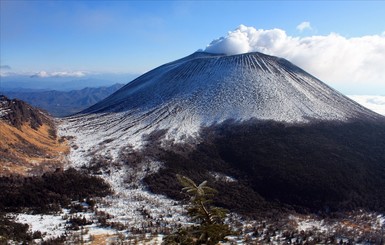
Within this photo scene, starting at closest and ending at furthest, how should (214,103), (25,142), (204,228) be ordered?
(204,228), (25,142), (214,103)

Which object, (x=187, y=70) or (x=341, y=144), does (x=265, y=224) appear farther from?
(x=187, y=70)

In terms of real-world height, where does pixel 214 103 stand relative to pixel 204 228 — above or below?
above

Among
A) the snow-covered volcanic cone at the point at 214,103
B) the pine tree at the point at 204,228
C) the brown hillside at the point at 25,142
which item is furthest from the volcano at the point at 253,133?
the pine tree at the point at 204,228

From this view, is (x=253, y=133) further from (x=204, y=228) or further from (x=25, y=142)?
(x=204, y=228)

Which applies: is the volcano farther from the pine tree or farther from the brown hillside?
the pine tree

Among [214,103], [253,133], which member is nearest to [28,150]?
[253,133]

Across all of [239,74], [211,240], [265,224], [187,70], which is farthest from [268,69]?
[211,240]
